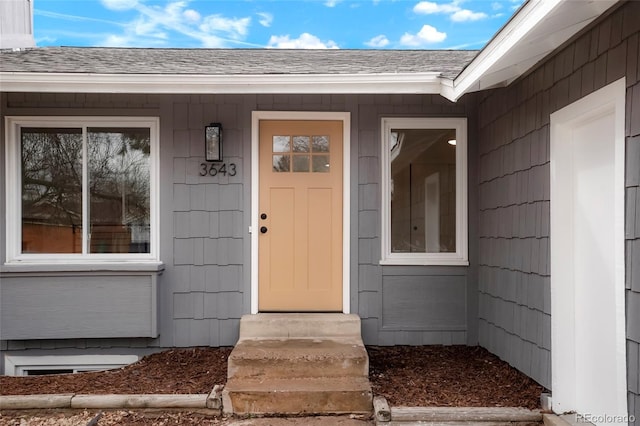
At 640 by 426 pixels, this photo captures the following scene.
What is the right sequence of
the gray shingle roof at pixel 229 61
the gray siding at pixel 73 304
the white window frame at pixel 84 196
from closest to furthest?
the gray shingle roof at pixel 229 61, the gray siding at pixel 73 304, the white window frame at pixel 84 196

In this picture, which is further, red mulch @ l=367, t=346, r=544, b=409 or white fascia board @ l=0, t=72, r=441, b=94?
white fascia board @ l=0, t=72, r=441, b=94

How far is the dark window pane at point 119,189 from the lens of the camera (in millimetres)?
3941

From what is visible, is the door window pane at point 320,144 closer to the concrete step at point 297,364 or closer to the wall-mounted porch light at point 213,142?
the wall-mounted porch light at point 213,142

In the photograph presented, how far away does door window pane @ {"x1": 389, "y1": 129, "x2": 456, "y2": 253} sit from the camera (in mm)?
4051

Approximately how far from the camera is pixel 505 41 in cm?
245

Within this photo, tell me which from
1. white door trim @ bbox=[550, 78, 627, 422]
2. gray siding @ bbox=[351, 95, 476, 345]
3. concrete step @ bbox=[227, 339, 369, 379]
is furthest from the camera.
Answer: gray siding @ bbox=[351, 95, 476, 345]

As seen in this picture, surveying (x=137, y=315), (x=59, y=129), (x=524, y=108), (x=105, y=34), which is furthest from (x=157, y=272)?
(x=105, y=34)

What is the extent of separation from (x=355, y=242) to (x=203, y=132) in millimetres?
1692

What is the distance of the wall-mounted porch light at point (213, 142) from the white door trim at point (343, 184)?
0.29 m

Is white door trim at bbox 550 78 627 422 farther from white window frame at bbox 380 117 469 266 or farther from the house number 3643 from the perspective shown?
the house number 3643

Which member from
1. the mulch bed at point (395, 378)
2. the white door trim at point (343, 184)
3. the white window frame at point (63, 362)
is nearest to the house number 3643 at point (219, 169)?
the white door trim at point (343, 184)

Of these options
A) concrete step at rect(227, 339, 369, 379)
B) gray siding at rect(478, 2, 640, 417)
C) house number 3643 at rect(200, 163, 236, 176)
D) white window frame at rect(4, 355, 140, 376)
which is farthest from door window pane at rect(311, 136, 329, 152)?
white window frame at rect(4, 355, 140, 376)

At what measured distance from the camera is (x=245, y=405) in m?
2.86

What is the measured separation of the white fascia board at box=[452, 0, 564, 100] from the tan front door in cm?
132
